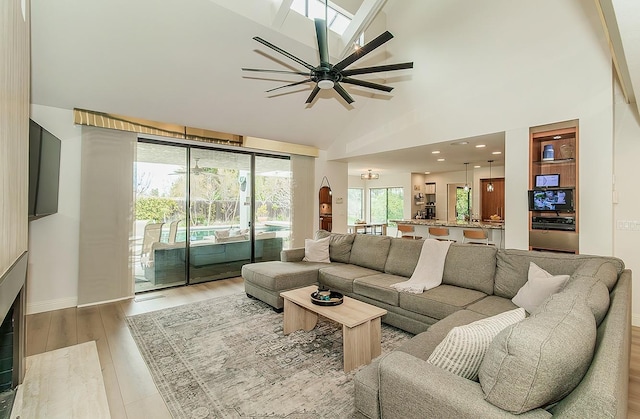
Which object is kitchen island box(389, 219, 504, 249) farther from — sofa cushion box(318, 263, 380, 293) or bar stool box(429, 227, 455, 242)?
sofa cushion box(318, 263, 380, 293)

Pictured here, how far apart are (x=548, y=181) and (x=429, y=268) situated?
199 cm

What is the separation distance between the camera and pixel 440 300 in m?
2.79

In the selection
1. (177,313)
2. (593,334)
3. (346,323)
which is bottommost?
(177,313)

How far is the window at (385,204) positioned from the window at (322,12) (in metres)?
7.04

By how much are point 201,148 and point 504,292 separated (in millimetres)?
4886

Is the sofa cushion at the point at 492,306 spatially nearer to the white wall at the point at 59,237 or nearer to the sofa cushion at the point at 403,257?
the sofa cushion at the point at 403,257

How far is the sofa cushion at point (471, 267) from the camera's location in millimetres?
3049

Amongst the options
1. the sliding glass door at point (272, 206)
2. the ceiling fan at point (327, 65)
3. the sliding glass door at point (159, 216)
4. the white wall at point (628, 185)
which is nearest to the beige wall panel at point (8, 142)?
the ceiling fan at point (327, 65)

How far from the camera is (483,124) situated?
4.23 metres

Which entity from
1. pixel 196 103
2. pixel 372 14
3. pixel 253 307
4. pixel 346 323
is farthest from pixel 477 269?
pixel 196 103

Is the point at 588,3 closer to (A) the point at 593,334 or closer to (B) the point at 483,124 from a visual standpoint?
(B) the point at 483,124

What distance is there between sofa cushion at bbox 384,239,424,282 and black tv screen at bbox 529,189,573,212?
1537 mm

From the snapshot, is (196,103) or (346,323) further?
(196,103)

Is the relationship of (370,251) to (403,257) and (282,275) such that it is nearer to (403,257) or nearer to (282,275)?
(403,257)
